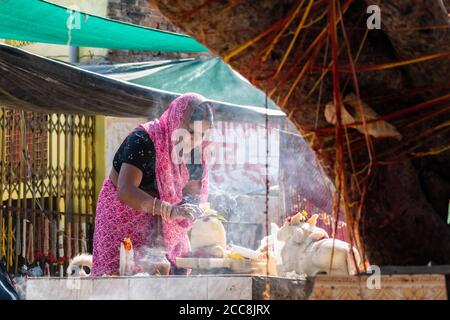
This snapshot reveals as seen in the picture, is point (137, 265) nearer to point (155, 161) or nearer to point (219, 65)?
point (155, 161)

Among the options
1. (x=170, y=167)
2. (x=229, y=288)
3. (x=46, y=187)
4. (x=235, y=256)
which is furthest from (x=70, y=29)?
(x=229, y=288)

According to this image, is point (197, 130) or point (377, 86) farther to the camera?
point (197, 130)

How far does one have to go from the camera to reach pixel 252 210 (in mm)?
8586

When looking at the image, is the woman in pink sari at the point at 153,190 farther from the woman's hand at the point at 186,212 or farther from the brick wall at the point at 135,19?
the brick wall at the point at 135,19

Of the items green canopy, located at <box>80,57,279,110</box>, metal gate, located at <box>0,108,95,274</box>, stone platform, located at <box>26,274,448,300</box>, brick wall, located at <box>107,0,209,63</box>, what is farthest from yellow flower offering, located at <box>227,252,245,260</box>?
brick wall, located at <box>107,0,209,63</box>

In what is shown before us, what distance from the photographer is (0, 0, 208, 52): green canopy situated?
27.6 feet

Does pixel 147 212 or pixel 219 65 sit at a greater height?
pixel 219 65

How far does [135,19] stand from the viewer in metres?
11.9

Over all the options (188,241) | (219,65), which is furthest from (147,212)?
(219,65)

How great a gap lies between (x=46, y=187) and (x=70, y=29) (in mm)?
3424

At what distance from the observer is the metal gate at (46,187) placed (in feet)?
37.2

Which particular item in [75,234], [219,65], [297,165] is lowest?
[75,234]

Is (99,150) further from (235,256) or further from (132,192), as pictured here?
(235,256)

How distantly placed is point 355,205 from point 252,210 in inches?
183
